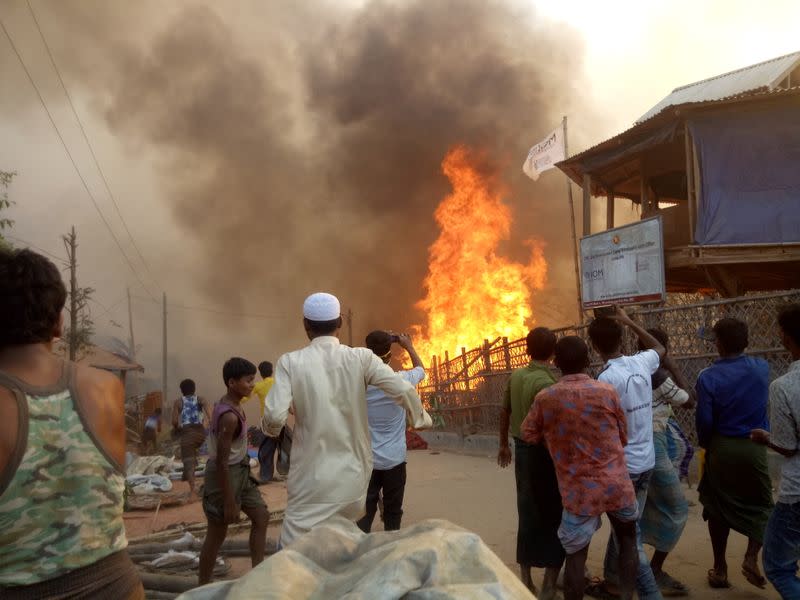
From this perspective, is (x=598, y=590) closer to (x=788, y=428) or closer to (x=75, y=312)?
(x=788, y=428)

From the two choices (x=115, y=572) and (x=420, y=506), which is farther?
(x=420, y=506)

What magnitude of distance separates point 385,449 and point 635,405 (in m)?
1.82

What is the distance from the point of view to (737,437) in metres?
4.26

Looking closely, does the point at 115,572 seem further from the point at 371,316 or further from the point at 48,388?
the point at 371,316

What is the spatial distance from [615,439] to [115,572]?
260cm

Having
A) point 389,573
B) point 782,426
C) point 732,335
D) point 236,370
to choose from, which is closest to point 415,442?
point 236,370

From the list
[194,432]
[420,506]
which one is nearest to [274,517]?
[420,506]

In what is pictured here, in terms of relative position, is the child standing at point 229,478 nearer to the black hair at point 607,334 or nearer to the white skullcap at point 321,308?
the white skullcap at point 321,308

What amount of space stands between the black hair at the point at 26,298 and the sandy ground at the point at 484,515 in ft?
12.9

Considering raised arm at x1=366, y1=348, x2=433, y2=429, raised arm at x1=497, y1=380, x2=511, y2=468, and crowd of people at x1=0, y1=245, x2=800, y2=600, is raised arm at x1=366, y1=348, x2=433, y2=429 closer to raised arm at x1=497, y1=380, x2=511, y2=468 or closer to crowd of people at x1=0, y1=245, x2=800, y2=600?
crowd of people at x1=0, y1=245, x2=800, y2=600

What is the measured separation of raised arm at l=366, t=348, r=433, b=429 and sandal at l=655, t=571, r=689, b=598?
91.3 inches

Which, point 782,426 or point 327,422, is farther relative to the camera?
point 782,426

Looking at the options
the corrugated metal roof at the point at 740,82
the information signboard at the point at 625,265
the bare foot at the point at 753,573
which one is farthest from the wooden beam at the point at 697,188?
the bare foot at the point at 753,573

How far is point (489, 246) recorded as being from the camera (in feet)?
70.1
